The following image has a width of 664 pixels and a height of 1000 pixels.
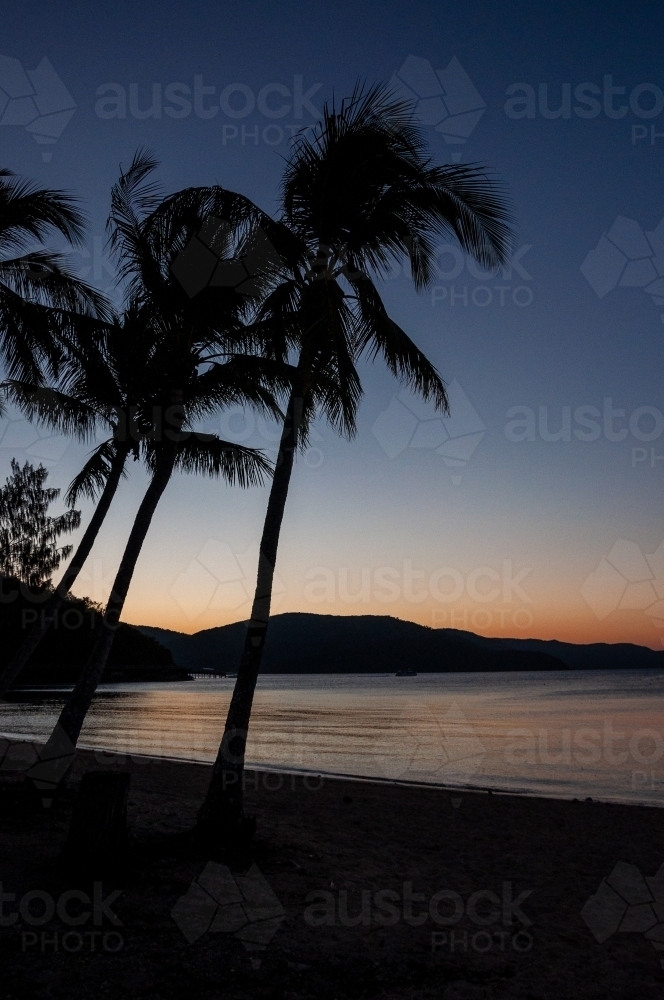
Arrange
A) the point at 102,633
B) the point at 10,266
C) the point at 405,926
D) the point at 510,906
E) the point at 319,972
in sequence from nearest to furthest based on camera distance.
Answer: the point at 319,972 < the point at 405,926 < the point at 510,906 < the point at 102,633 < the point at 10,266

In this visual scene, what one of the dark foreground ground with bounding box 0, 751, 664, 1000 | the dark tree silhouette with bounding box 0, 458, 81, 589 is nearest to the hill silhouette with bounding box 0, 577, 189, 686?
the dark tree silhouette with bounding box 0, 458, 81, 589

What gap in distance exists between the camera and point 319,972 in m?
4.68

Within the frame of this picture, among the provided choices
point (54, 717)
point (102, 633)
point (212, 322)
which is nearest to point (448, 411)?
point (212, 322)

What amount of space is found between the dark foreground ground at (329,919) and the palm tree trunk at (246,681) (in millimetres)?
527

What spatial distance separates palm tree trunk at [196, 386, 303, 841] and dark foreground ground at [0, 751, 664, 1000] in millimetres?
527

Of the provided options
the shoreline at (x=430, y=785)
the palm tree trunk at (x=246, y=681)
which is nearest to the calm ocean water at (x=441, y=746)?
the shoreline at (x=430, y=785)

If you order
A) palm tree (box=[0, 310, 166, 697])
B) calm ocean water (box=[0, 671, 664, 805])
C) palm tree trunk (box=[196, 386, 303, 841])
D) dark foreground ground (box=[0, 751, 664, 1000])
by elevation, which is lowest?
calm ocean water (box=[0, 671, 664, 805])

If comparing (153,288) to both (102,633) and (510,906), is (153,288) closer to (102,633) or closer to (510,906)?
(102,633)

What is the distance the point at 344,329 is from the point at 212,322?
2296mm

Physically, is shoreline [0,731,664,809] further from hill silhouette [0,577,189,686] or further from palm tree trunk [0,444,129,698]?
hill silhouette [0,577,189,686]

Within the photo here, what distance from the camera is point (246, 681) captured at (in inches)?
301

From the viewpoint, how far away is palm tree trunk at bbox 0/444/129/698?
1088 cm

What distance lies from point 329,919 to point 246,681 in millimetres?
2575

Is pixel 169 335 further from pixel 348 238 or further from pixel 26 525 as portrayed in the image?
pixel 26 525
